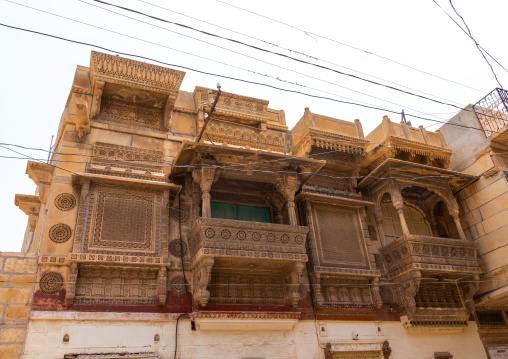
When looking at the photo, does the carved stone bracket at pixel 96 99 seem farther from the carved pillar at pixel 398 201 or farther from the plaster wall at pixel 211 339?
the carved pillar at pixel 398 201

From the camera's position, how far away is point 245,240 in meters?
8.31

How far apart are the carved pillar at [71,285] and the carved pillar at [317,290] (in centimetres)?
484

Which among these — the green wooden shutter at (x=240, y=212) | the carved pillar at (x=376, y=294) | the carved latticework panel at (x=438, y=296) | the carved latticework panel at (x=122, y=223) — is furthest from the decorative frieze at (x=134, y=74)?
the carved latticework panel at (x=438, y=296)

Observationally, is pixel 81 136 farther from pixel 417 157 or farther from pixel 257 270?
pixel 417 157

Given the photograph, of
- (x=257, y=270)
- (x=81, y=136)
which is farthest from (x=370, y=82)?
(x=81, y=136)

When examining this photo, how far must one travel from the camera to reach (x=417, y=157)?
11.9 meters

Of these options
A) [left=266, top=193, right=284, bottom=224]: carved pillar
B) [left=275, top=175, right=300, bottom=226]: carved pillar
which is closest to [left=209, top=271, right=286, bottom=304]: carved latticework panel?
[left=266, top=193, right=284, bottom=224]: carved pillar

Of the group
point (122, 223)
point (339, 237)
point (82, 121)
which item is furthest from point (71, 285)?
point (339, 237)

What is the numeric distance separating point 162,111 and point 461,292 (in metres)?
8.76

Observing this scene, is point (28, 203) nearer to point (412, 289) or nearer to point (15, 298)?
point (15, 298)

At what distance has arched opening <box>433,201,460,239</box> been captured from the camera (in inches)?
480

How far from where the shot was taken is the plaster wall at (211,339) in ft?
22.8

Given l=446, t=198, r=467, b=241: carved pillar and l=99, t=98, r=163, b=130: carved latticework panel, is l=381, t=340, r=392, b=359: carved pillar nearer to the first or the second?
l=446, t=198, r=467, b=241: carved pillar

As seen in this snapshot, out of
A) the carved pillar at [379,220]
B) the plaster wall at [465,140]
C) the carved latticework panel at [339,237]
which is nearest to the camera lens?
the carved latticework panel at [339,237]
